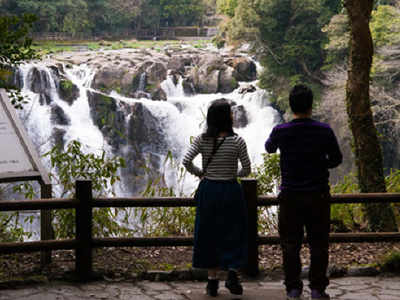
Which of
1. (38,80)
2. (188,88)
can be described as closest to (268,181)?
(38,80)

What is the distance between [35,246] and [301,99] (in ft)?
8.31

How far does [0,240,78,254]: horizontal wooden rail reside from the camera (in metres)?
4.72

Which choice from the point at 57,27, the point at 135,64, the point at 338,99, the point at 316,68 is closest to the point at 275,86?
the point at 316,68

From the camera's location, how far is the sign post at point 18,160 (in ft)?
15.9

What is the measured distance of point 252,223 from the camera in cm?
505

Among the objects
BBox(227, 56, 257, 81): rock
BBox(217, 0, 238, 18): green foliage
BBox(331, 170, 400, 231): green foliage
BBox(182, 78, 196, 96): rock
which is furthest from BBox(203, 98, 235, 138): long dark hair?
BBox(217, 0, 238, 18): green foliage

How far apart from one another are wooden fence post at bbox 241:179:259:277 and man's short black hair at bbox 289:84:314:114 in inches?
47.3

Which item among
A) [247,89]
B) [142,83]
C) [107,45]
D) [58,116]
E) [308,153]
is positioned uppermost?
[107,45]

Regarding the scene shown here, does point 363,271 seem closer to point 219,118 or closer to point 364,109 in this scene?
point 364,109

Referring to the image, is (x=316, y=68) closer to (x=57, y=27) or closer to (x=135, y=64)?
(x=135, y=64)

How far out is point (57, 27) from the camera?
41.6 metres

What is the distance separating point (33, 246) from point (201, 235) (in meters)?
1.50

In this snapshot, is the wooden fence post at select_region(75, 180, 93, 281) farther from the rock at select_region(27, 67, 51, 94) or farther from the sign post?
the rock at select_region(27, 67, 51, 94)

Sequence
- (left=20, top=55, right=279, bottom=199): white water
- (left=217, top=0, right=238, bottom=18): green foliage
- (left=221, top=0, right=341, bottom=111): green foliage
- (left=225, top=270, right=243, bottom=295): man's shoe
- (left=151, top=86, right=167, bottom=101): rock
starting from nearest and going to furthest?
(left=225, top=270, right=243, bottom=295): man's shoe < (left=20, top=55, right=279, bottom=199): white water < (left=221, top=0, right=341, bottom=111): green foliage < (left=151, top=86, right=167, bottom=101): rock < (left=217, top=0, right=238, bottom=18): green foliage
